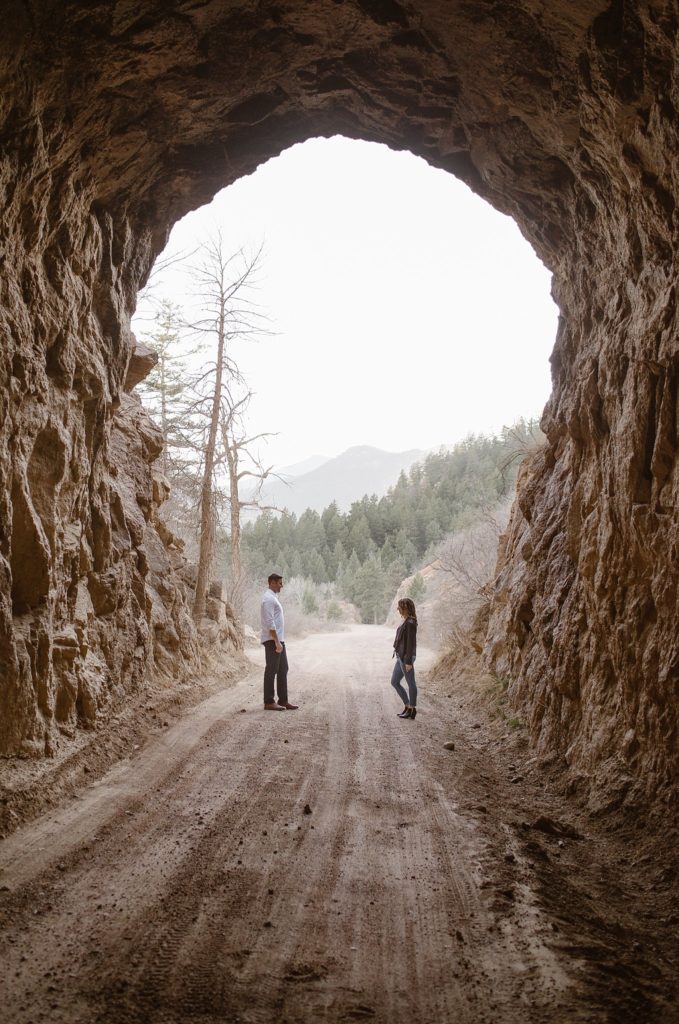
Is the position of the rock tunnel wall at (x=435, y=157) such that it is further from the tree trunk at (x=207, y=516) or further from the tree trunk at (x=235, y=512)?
the tree trunk at (x=235, y=512)

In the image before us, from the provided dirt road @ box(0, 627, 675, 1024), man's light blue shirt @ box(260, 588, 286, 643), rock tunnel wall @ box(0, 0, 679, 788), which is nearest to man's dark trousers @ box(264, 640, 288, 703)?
man's light blue shirt @ box(260, 588, 286, 643)

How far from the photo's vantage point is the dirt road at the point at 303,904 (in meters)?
3.21

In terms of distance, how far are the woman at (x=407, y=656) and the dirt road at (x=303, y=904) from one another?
2.86 meters

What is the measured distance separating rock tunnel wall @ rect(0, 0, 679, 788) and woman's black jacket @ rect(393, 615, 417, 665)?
5.35ft

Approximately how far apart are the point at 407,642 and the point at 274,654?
7.44 ft

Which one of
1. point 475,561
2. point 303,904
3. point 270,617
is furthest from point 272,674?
point 475,561

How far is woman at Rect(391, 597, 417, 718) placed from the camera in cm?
1016

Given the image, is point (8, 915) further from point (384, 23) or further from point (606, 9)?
point (384, 23)

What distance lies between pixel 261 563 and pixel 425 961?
50789 millimetres

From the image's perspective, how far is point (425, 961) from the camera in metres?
3.59

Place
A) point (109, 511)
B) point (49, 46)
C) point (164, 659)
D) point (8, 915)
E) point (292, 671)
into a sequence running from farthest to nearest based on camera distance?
1. point (292, 671)
2. point (164, 659)
3. point (109, 511)
4. point (49, 46)
5. point (8, 915)

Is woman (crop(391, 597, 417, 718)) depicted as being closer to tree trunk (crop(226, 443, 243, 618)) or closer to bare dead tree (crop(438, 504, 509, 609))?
bare dead tree (crop(438, 504, 509, 609))

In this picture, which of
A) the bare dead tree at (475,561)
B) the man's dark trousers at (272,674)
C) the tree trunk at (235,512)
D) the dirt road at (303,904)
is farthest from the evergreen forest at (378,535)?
the dirt road at (303,904)

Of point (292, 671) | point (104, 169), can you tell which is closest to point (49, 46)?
point (104, 169)
